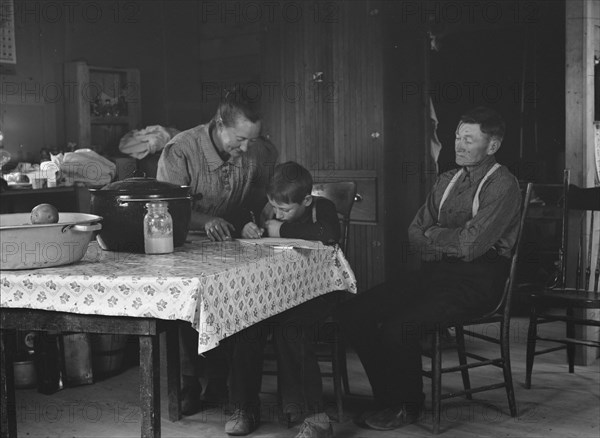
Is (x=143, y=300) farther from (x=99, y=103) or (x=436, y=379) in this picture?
(x=99, y=103)

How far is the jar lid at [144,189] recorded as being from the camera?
3008 millimetres

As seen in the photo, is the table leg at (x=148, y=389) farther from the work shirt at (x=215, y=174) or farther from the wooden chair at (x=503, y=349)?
the wooden chair at (x=503, y=349)

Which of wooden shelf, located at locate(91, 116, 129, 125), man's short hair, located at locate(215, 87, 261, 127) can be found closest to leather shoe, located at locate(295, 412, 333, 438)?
man's short hair, located at locate(215, 87, 261, 127)

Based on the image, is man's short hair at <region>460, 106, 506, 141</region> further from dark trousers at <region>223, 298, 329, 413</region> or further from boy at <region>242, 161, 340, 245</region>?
dark trousers at <region>223, 298, 329, 413</region>

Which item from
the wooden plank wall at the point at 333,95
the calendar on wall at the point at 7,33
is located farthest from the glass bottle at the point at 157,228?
the calendar on wall at the point at 7,33

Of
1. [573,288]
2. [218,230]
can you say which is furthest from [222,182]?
[573,288]

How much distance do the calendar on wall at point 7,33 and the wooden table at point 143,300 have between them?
3.23 meters

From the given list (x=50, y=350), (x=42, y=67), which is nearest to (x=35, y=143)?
(x=42, y=67)

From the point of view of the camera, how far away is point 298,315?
3.42 metres

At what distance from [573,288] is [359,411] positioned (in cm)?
158

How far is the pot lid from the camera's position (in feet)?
9.88

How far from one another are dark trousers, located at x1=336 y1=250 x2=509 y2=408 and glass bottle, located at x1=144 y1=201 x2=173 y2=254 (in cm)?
112

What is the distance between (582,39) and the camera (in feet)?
15.3

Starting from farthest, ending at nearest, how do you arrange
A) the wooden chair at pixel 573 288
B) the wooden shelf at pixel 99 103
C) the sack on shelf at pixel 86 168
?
1. the wooden shelf at pixel 99 103
2. the sack on shelf at pixel 86 168
3. the wooden chair at pixel 573 288
